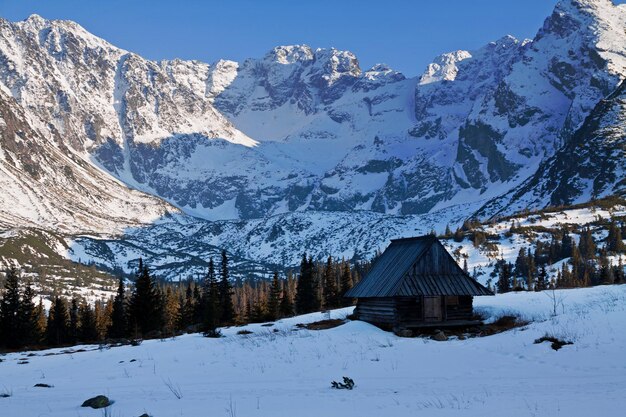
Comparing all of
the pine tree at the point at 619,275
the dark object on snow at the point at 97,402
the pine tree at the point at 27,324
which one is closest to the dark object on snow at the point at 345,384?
the dark object on snow at the point at 97,402

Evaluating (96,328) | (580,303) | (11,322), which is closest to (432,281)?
(580,303)

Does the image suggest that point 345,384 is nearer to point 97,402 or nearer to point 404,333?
point 97,402

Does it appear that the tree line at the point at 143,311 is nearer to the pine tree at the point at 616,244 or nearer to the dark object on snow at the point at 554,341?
the dark object on snow at the point at 554,341

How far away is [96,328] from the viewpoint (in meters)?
90.9

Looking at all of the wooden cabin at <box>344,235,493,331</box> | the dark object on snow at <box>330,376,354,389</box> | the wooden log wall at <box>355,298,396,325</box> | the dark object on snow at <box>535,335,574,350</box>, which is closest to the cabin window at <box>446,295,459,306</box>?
the wooden cabin at <box>344,235,493,331</box>

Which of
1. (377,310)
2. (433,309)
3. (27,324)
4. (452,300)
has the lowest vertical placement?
(433,309)

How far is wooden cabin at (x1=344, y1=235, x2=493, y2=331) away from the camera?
140 feet

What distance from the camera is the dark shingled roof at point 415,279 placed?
4256 cm

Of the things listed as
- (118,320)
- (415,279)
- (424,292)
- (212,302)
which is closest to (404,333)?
(424,292)

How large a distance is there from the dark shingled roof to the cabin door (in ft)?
4.07

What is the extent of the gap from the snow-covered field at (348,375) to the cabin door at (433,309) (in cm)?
791

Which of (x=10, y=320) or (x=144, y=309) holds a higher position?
(x=144, y=309)

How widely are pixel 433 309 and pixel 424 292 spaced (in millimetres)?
2402

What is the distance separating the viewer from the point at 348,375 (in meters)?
22.9
